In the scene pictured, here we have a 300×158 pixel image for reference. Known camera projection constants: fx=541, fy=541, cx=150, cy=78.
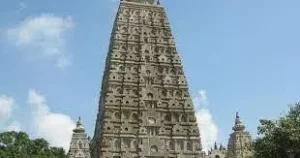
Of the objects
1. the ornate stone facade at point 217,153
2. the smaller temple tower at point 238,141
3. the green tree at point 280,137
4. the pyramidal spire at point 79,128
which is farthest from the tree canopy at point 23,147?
the green tree at point 280,137

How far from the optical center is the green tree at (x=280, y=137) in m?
34.0

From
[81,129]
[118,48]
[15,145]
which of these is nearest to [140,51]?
[118,48]

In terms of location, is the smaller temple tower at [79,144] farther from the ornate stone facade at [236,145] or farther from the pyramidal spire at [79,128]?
the ornate stone facade at [236,145]

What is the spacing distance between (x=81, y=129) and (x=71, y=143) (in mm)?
2293

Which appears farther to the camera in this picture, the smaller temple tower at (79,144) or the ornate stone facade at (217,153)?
the ornate stone facade at (217,153)

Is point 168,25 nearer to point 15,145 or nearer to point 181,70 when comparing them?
point 181,70

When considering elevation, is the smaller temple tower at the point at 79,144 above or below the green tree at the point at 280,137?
above

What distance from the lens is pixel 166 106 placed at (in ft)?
151

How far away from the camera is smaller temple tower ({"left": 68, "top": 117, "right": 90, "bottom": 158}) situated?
5650 cm

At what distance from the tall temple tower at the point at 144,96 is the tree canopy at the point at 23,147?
1817cm

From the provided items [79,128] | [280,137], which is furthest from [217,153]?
[280,137]

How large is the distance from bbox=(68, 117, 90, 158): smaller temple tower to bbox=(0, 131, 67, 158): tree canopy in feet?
21.5

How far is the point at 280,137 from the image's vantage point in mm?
34812

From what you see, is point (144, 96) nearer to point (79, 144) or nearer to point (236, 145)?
point (79, 144)
